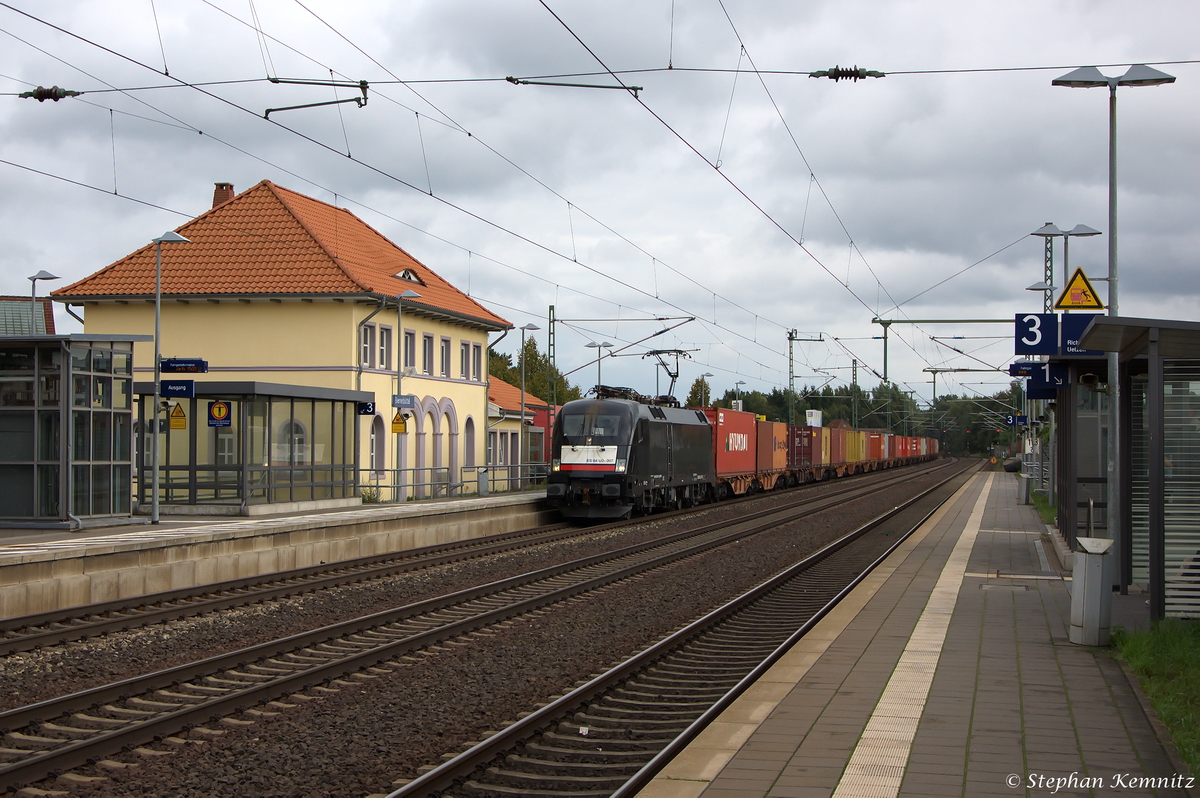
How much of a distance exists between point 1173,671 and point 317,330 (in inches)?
1048

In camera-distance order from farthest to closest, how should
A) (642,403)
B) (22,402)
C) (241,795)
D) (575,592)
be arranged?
(642,403), (22,402), (575,592), (241,795)

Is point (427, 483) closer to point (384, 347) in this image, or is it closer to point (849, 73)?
point (384, 347)

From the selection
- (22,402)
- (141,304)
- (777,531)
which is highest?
(141,304)

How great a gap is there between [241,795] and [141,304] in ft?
95.9

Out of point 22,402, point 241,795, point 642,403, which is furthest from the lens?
point 642,403

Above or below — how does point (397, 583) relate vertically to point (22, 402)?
below

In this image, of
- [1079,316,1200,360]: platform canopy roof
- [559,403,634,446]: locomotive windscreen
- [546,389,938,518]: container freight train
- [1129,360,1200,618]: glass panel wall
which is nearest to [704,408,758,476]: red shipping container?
[546,389,938,518]: container freight train

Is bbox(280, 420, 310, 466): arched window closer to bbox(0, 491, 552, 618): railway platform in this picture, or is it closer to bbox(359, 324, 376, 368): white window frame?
bbox(0, 491, 552, 618): railway platform

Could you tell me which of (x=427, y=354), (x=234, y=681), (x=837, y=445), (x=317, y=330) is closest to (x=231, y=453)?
(x=317, y=330)

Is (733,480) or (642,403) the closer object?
(642,403)

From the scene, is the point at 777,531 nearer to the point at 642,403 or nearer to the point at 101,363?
the point at 642,403

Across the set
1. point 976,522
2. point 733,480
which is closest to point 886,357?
point 733,480

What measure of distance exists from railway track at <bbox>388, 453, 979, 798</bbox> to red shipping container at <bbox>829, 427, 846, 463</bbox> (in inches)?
1678

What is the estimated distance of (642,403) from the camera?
27.8 meters
